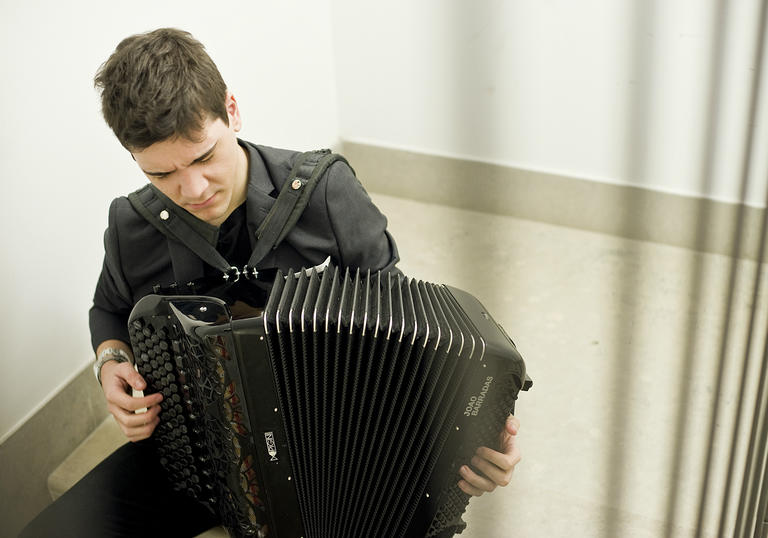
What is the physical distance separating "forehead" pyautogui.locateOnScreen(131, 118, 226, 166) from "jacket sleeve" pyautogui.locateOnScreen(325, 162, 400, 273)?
27cm

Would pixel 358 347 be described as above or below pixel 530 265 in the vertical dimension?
above

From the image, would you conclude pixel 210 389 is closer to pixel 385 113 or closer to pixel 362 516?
pixel 362 516

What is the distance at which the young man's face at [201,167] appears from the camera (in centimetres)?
129

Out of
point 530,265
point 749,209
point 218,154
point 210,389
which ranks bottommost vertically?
point 530,265

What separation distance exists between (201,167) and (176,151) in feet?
0.20

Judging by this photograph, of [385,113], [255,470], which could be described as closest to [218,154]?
[255,470]

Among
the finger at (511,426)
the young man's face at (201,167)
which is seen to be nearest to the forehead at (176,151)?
the young man's face at (201,167)

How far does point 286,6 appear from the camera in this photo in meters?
2.57

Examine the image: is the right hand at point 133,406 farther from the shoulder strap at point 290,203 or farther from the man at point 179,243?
the shoulder strap at point 290,203

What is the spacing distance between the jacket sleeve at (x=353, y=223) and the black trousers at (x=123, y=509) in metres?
0.55

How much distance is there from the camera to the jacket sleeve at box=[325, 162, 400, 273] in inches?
59.3

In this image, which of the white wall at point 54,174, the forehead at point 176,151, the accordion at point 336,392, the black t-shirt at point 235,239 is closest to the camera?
the accordion at point 336,392

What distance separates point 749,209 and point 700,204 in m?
0.02

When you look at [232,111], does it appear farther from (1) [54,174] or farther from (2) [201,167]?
(1) [54,174]
